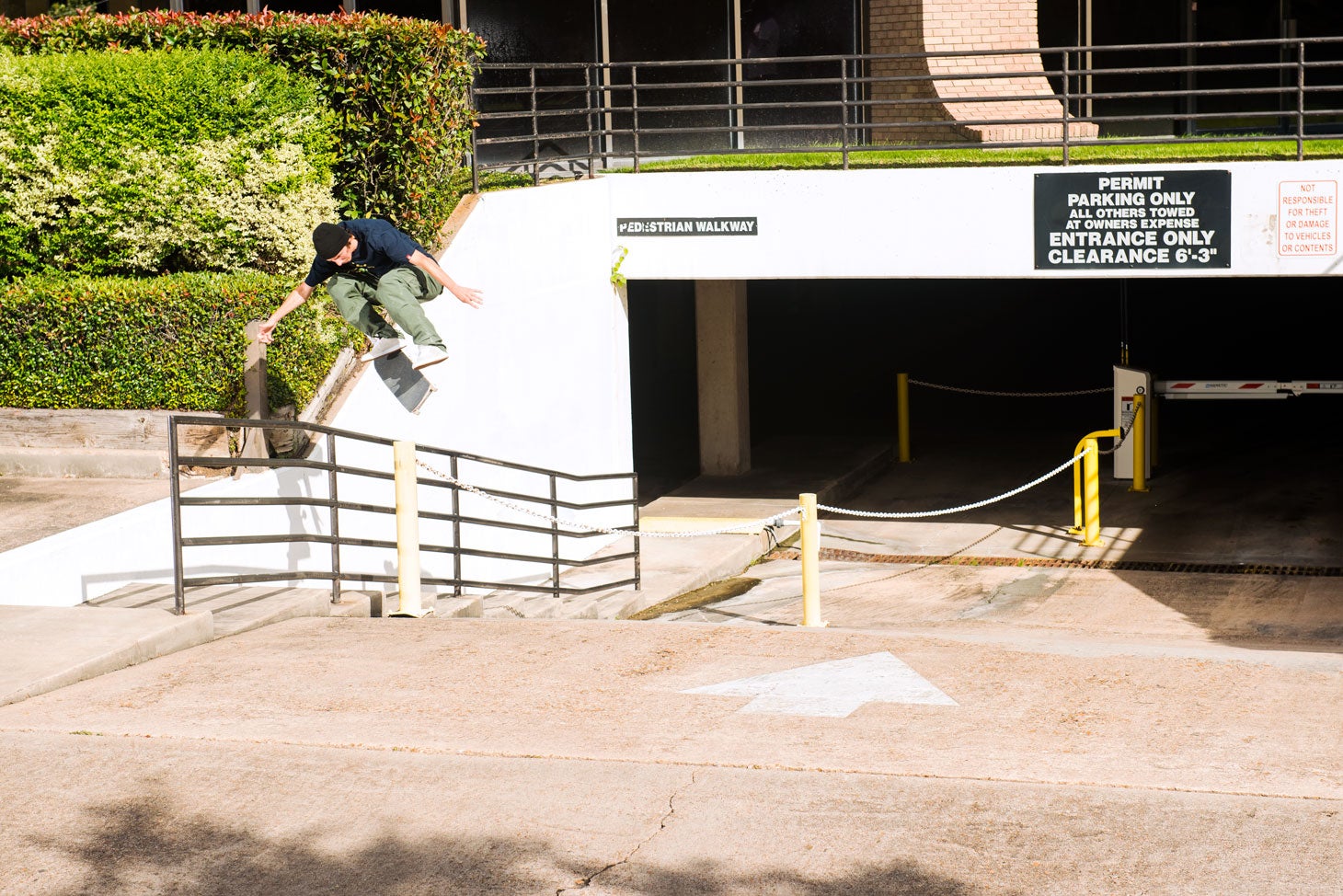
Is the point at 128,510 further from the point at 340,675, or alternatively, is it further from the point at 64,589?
the point at 340,675

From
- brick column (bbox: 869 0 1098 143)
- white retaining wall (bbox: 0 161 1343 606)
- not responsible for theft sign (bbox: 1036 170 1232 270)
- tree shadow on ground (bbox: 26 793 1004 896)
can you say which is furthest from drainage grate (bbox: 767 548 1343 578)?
tree shadow on ground (bbox: 26 793 1004 896)

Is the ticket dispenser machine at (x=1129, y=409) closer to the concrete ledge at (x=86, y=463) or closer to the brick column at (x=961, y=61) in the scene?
the brick column at (x=961, y=61)

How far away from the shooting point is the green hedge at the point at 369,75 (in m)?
13.6

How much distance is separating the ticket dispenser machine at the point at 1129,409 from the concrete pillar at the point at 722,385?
4577mm

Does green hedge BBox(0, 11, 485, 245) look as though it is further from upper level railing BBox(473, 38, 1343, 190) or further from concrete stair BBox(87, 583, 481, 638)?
concrete stair BBox(87, 583, 481, 638)

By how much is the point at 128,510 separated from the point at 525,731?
4.62 m

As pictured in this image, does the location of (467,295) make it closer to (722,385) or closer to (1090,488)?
(1090,488)

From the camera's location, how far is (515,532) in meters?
14.0

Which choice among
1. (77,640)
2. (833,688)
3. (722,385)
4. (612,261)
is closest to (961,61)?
(722,385)

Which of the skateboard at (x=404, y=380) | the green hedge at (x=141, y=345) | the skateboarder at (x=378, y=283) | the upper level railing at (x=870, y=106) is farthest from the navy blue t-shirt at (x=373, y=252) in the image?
→ the upper level railing at (x=870, y=106)

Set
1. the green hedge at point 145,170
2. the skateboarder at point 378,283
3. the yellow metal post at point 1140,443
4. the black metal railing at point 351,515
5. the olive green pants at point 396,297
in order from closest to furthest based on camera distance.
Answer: the black metal railing at point 351,515 → the skateboarder at point 378,283 → the olive green pants at point 396,297 → the green hedge at point 145,170 → the yellow metal post at point 1140,443

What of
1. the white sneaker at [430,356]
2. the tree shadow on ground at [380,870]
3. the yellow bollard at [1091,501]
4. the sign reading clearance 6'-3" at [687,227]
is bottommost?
the yellow bollard at [1091,501]

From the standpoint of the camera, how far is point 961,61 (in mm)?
19062

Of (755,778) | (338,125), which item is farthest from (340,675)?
(338,125)
